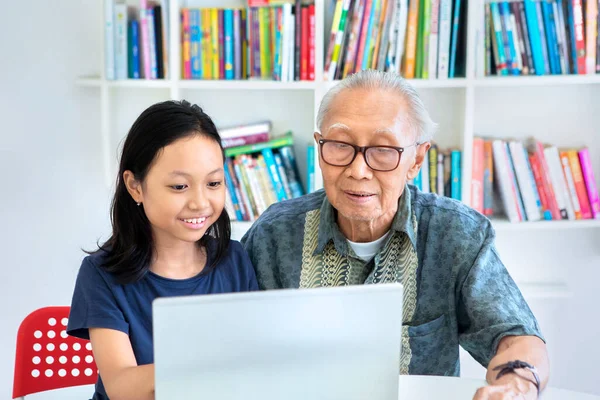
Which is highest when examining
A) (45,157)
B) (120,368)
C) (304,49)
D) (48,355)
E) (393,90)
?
(304,49)

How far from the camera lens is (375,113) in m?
1.55

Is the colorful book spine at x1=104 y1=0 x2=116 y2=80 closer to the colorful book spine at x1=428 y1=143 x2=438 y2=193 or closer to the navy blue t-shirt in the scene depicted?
the colorful book spine at x1=428 y1=143 x2=438 y2=193

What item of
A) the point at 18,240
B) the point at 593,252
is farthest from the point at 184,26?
the point at 593,252

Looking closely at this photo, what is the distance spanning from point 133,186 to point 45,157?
5.23 ft

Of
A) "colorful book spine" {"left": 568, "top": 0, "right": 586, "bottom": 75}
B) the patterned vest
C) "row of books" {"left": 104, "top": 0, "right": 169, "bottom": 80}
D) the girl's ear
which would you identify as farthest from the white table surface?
"row of books" {"left": 104, "top": 0, "right": 169, "bottom": 80}

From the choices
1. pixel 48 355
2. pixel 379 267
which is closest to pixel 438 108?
pixel 379 267

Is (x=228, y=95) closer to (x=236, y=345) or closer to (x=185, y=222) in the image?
(x=185, y=222)

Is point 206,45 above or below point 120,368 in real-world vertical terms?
above

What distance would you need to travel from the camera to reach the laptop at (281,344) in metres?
0.90

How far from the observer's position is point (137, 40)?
8.75ft

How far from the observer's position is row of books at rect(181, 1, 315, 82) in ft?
8.45

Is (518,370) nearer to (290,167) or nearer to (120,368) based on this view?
(120,368)

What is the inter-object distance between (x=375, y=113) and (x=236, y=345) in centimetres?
76

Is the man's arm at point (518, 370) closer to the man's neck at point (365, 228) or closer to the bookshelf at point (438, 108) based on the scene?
the man's neck at point (365, 228)
